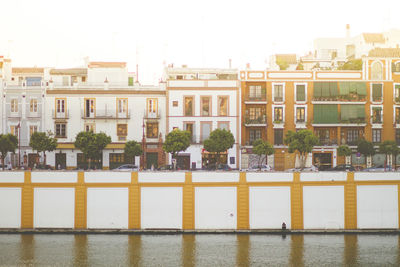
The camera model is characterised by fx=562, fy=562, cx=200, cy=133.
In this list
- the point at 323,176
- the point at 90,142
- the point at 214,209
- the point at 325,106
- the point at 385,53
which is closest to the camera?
the point at 214,209

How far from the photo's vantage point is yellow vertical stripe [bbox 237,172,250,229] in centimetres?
3434

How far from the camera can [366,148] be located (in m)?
55.6

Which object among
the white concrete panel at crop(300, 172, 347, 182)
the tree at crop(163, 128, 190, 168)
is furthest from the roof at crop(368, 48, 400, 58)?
the white concrete panel at crop(300, 172, 347, 182)

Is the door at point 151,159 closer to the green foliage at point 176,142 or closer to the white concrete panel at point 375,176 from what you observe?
the green foliage at point 176,142

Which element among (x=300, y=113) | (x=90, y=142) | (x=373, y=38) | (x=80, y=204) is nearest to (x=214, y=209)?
(x=80, y=204)

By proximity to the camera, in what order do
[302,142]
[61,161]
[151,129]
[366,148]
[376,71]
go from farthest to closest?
[376,71], [151,129], [61,161], [366,148], [302,142]

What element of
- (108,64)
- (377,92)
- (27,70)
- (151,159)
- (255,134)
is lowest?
(151,159)

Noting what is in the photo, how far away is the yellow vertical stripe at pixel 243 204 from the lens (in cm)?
3434

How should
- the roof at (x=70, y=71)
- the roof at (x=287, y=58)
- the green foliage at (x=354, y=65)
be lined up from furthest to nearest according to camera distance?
the roof at (x=287, y=58) → the green foliage at (x=354, y=65) → the roof at (x=70, y=71)

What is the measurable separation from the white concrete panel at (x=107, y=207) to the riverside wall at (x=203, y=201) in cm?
6

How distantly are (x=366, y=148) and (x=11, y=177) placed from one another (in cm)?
3522

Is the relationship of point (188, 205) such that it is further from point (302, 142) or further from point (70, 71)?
point (70, 71)

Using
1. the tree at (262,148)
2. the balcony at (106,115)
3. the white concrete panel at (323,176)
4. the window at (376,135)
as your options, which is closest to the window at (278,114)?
the tree at (262,148)

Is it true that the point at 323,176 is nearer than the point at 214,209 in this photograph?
No
